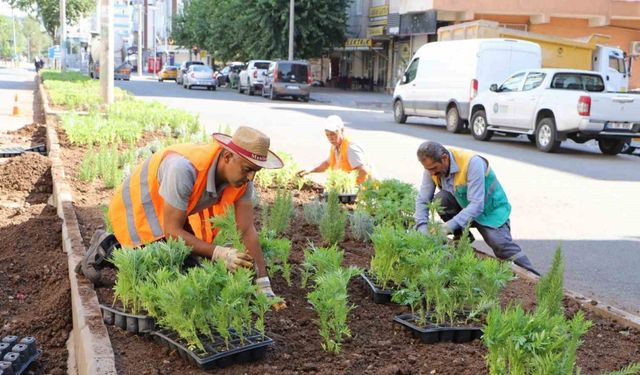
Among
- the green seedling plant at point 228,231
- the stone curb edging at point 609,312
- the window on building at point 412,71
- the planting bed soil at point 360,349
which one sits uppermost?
the window on building at point 412,71

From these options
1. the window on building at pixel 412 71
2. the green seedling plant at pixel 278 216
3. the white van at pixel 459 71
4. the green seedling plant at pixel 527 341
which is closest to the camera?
the green seedling plant at pixel 527 341

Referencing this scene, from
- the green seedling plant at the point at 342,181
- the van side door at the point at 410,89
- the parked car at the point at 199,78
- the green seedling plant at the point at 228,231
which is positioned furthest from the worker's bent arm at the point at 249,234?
the parked car at the point at 199,78

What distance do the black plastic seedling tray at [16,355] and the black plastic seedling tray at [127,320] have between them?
392 mm

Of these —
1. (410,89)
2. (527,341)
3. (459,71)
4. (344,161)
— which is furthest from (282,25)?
(527,341)

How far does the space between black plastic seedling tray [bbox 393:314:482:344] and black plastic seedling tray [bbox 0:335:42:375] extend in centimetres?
195

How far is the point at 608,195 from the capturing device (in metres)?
10.9

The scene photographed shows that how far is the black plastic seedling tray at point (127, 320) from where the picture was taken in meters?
3.90

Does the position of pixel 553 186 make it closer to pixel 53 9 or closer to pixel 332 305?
pixel 332 305

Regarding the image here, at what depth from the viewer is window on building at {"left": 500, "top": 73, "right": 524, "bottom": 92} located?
1808 cm

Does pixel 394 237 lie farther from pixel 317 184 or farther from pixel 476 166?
pixel 317 184

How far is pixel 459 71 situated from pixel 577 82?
4245 millimetres

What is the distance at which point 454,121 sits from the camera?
21094mm

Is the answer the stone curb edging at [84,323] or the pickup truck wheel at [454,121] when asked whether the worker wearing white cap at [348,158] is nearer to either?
the stone curb edging at [84,323]

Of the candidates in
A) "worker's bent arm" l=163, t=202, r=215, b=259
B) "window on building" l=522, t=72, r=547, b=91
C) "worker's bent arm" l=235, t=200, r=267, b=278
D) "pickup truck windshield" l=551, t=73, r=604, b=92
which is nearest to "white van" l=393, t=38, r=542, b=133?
"window on building" l=522, t=72, r=547, b=91
